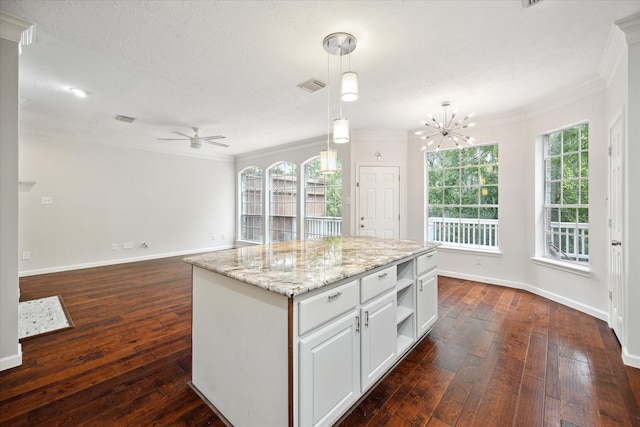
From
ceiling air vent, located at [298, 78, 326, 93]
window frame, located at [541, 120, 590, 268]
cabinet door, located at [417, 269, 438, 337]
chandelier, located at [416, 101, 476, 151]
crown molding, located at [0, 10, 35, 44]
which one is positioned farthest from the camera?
chandelier, located at [416, 101, 476, 151]

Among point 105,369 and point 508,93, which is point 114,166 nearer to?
point 105,369

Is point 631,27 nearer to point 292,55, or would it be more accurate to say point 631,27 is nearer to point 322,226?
A: point 292,55

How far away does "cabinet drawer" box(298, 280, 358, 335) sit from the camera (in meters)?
1.32

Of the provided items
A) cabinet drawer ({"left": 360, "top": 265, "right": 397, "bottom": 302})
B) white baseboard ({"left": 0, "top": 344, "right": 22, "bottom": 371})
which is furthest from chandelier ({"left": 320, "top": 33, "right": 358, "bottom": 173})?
white baseboard ({"left": 0, "top": 344, "right": 22, "bottom": 371})

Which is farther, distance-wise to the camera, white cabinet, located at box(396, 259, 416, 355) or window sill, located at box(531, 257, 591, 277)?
window sill, located at box(531, 257, 591, 277)

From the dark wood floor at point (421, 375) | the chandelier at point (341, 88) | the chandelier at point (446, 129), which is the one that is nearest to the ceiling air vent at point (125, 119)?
the dark wood floor at point (421, 375)

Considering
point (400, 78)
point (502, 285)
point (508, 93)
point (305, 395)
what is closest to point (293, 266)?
point (305, 395)

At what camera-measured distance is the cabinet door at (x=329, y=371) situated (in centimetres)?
133

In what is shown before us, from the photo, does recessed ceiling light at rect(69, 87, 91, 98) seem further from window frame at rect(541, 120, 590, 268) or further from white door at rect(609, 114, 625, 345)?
window frame at rect(541, 120, 590, 268)

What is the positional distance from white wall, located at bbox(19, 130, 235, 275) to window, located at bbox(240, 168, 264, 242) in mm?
531

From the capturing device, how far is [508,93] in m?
3.50

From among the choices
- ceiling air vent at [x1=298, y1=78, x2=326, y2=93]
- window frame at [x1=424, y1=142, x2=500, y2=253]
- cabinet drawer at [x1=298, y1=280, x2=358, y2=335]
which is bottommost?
cabinet drawer at [x1=298, y1=280, x2=358, y2=335]

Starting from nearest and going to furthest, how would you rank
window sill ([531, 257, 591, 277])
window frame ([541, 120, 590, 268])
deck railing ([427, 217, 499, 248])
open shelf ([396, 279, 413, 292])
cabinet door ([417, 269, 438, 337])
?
open shelf ([396, 279, 413, 292]) < cabinet door ([417, 269, 438, 337]) < window sill ([531, 257, 591, 277]) < window frame ([541, 120, 590, 268]) < deck railing ([427, 217, 499, 248])

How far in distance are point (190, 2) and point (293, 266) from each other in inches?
75.4
